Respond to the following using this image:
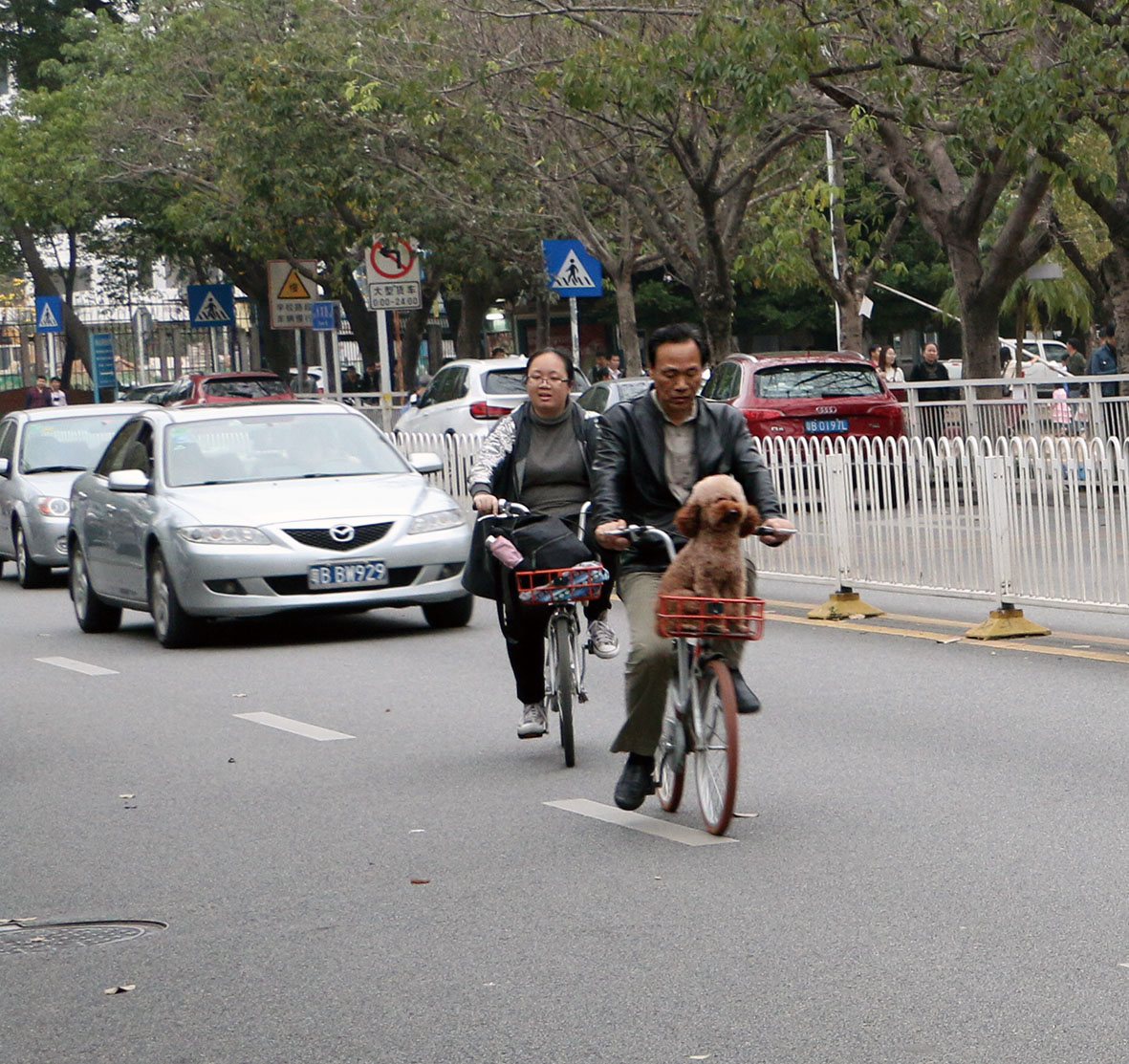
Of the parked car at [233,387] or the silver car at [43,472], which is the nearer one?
the silver car at [43,472]

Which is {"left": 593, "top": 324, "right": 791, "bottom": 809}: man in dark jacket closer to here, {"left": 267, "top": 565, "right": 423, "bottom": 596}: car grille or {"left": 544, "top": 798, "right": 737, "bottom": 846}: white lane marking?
{"left": 544, "top": 798, "right": 737, "bottom": 846}: white lane marking

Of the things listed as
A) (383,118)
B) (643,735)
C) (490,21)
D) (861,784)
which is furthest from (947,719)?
(383,118)

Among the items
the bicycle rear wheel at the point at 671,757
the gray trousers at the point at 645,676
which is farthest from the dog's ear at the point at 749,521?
the bicycle rear wheel at the point at 671,757

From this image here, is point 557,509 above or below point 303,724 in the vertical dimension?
above

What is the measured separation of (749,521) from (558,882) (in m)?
1.30

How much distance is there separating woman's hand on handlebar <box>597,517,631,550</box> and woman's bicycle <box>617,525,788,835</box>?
0.02 meters

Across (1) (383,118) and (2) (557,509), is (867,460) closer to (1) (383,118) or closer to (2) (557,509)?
(2) (557,509)

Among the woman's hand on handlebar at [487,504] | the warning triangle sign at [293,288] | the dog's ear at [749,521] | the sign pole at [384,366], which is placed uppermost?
the warning triangle sign at [293,288]

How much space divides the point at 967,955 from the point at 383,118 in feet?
92.8

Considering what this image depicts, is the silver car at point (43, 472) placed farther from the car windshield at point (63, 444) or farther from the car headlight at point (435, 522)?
the car headlight at point (435, 522)

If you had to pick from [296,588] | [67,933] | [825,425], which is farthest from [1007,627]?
[825,425]

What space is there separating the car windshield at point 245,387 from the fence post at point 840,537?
23.3 meters

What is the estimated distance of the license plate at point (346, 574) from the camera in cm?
1270

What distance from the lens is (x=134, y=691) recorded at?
1127 cm
